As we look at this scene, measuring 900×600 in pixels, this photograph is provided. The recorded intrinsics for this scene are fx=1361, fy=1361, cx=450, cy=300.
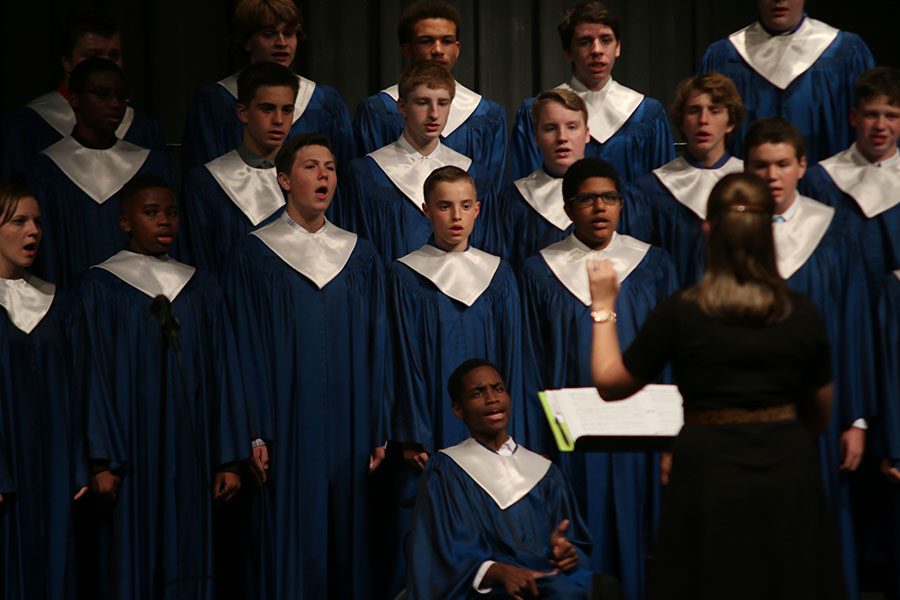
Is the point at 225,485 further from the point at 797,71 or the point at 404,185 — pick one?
the point at 797,71

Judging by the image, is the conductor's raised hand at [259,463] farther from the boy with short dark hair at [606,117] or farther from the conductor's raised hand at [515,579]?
the boy with short dark hair at [606,117]

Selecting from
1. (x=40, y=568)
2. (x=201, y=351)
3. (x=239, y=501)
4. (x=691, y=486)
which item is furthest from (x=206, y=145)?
(x=691, y=486)

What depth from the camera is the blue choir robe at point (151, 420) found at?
15.8ft

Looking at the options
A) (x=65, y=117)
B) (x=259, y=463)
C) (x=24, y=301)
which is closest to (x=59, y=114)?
(x=65, y=117)

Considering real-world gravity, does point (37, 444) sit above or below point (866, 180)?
below

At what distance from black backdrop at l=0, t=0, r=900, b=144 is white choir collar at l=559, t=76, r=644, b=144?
1.10 metres

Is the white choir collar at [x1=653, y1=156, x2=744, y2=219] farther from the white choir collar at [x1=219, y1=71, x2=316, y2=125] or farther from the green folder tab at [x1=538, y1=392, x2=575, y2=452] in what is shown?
the green folder tab at [x1=538, y1=392, x2=575, y2=452]

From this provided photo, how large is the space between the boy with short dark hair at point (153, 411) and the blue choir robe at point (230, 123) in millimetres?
926

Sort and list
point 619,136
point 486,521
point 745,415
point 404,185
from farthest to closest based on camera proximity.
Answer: point 619,136, point 404,185, point 486,521, point 745,415

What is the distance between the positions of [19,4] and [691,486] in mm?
4963

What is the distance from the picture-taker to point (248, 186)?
5.55m

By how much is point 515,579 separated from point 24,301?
1963mm

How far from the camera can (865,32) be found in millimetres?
7285

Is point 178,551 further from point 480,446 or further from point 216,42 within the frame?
point 216,42
